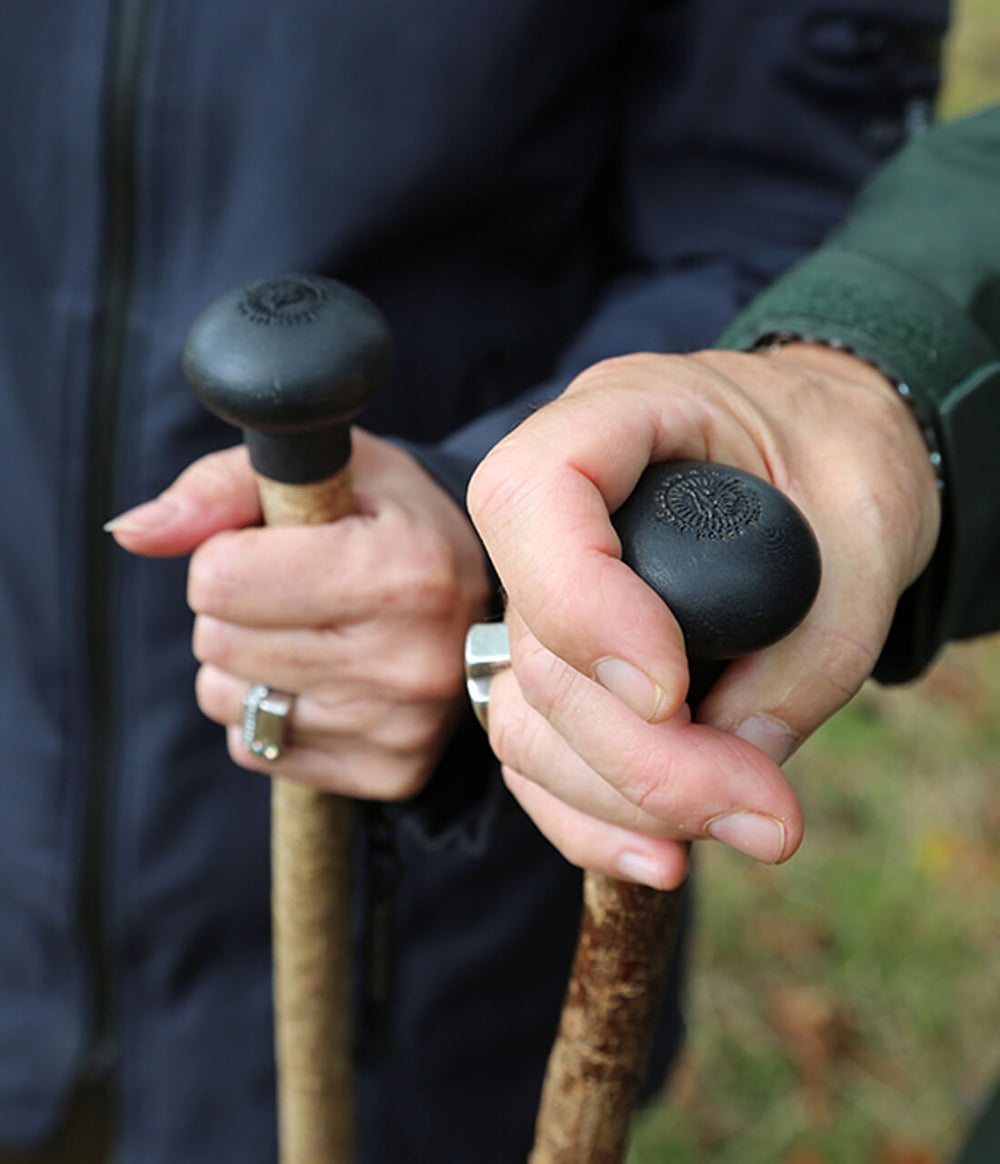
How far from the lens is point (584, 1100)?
32.8 inches

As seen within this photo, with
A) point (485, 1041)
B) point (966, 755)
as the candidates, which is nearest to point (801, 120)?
point (485, 1041)

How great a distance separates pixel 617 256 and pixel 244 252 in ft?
1.76

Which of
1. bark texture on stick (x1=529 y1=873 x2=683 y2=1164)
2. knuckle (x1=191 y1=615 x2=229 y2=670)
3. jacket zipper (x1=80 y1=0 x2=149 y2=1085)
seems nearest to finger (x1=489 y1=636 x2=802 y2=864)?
bark texture on stick (x1=529 y1=873 x2=683 y2=1164)

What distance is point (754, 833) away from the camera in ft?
1.96

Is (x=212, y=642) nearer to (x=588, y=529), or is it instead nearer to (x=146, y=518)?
(x=146, y=518)

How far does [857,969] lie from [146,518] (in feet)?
6.99

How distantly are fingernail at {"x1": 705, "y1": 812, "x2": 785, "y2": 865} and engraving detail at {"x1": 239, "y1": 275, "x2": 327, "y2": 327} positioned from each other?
17.4 inches

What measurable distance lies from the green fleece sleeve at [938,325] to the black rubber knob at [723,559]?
270 millimetres

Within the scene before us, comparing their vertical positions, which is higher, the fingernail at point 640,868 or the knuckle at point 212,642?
the fingernail at point 640,868

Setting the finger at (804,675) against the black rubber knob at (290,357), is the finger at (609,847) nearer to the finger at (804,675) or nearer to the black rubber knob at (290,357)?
the finger at (804,675)

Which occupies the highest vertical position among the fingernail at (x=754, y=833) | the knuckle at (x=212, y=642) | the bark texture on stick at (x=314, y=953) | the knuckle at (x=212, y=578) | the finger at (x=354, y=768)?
the fingernail at (x=754, y=833)

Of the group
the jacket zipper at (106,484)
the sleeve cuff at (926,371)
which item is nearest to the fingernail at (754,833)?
the sleeve cuff at (926,371)

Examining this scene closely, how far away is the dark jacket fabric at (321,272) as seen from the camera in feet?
3.59

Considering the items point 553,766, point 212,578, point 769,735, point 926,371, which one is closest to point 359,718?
point 212,578
